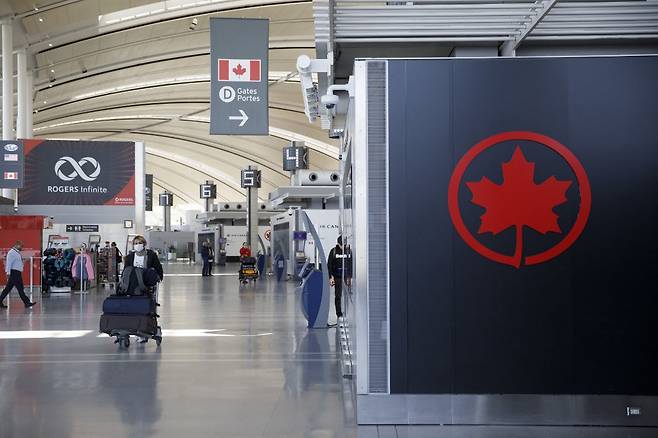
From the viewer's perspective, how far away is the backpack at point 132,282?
1142cm

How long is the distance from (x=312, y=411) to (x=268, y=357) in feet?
10.9

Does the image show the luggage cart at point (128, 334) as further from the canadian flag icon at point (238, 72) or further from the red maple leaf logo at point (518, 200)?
the red maple leaf logo at point (518, 200)

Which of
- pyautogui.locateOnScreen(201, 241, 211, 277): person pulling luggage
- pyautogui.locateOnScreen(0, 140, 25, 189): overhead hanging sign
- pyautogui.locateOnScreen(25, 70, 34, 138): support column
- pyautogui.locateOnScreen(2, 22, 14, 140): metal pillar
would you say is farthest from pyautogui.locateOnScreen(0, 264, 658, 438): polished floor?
pyautogui.locateOnScreen(25, 70, 34, 138): support column

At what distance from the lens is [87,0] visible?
3138cm

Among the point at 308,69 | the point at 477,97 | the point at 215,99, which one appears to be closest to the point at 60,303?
the point at 215,99

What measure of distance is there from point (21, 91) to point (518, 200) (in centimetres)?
2993

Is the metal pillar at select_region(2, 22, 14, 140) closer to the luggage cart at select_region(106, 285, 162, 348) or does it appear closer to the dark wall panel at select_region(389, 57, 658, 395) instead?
the luggage cart at select_region(106, 285, 162, 348)

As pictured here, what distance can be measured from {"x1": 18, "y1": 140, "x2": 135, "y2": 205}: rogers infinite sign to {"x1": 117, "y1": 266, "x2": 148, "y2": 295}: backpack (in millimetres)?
15245

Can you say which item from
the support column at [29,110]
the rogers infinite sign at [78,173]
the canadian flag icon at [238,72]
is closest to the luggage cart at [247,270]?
the rogers infinite sign at [78,173]

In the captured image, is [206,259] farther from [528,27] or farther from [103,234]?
[528,27]

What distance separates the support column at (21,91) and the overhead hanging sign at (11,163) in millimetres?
9840

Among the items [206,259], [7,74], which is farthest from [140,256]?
[206,259]

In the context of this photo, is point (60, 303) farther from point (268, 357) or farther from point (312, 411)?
point (312, 411)

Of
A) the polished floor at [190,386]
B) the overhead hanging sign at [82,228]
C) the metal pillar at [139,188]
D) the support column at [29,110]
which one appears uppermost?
the support column at [29,110]
